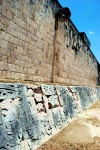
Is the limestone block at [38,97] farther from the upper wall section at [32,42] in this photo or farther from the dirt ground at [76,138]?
the dirt ground at [76,138]

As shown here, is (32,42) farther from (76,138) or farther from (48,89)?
(76,138)

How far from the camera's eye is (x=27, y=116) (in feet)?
13.0

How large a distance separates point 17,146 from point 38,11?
159 inches

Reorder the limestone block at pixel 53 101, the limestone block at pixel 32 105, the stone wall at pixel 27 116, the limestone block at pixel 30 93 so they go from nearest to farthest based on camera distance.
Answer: the stone wall at pixel 27 116, the limestone block at pixel 32 105, the limestone block at pixel 30 93, the limestone block at pixel 53 101

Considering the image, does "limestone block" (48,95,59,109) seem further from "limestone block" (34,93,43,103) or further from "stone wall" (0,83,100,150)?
"limestone block" (34,93,43,103)

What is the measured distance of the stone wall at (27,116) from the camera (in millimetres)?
3340

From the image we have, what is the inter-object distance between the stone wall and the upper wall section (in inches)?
22.4

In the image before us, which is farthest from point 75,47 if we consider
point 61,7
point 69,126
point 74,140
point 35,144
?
point 35,144

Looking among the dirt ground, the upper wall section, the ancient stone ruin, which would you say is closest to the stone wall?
the ancient stone ruin

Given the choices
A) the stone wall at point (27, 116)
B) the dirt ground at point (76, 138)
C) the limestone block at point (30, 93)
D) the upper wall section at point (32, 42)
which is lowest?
the dirt ground at point (76, 138)

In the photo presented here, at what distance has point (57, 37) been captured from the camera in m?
7.71

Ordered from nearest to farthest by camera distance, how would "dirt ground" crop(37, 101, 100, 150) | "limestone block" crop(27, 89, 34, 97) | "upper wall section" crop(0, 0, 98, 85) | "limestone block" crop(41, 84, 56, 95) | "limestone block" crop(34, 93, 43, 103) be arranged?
1. "dirt ground" crop(37, 101, 100, 150)
2. "limestone block" crop(27, 89, 34, 97)
3. "upper wall section" crop(0, 0, 98, 85)
4. "limestone block" crop(34, 93, 43, 103)
5. "limestone block" crop(41, 84, 56, 95)

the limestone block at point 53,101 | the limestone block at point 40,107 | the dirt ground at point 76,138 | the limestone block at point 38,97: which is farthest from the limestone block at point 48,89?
the dirt ground at point 76,138

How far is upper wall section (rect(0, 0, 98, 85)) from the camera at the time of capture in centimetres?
452
